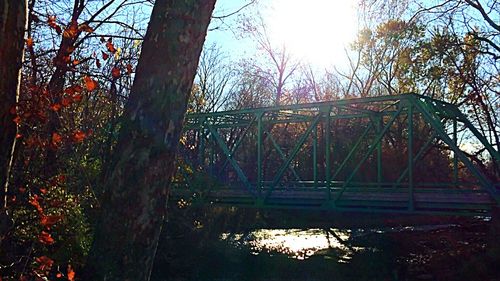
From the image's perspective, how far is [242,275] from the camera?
519 inches

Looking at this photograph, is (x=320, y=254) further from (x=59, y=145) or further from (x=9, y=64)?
(x=9, y=64)

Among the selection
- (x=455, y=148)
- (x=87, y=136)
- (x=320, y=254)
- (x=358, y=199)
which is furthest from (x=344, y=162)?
(x=87, y=136)

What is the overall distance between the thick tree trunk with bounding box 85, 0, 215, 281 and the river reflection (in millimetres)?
13272

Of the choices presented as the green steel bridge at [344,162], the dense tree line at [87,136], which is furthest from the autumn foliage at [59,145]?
the green steel bridge at [344,162]

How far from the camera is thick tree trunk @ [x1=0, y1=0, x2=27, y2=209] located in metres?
3.04

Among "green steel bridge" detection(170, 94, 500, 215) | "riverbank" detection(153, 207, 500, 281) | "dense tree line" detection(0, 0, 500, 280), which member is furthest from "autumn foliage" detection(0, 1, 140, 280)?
"green steel bridge" detection(170, 94, 500, 215)

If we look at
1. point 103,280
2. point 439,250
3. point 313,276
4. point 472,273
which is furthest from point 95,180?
point 439,250

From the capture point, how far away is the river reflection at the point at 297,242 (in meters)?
16.8

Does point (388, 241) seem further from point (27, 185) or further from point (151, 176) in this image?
point (151, 176)

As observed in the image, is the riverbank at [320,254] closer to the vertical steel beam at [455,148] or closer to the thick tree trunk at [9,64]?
the vertical steel beam at [455,148]

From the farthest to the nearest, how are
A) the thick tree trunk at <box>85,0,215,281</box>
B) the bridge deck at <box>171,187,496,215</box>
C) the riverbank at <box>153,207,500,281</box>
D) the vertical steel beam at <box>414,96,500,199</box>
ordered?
the riverbank at <box>153,207,500,281</box> → the bridge deck at <box>171,187,496,215</box> → the vertical steel beam at <box>414,96,500,199</box> → the thick tree trunk at <box>85,0,215,281</box>

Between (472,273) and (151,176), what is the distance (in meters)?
11.9

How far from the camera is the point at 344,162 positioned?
14281 millimetres

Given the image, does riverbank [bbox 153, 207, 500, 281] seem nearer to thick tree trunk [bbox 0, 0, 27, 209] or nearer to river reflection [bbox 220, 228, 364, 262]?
river reflection [bbox 220, 228, 364, 262]
